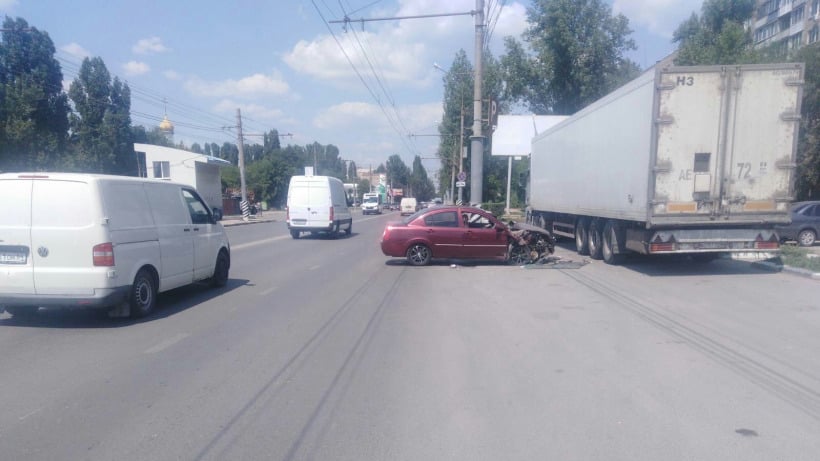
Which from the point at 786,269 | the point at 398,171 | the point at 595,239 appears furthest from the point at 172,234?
the point at 398,171

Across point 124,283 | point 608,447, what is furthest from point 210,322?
point 608,447

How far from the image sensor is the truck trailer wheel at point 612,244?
13.1 meters

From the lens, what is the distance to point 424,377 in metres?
5.50

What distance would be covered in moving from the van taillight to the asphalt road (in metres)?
0.91

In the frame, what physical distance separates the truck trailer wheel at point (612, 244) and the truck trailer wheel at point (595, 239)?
146 millimetres

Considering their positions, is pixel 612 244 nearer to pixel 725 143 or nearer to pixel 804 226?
pixel 725 143

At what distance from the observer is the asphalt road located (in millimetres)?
4051

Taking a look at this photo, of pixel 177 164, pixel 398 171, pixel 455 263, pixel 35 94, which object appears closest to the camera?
pixel 455 263

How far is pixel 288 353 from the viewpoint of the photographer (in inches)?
248

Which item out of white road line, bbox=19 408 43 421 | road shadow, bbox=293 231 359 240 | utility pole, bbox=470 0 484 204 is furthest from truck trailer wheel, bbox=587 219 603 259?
white road line, bbox=19 408 43 421

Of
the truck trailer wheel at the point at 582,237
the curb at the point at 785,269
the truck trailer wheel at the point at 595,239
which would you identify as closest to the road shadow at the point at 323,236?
the truck trailer wheel at the point at 582,237

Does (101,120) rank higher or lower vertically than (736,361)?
higher

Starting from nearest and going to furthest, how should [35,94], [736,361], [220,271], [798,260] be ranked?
[736,361] < [220,271] < [798,260] < [35,94]

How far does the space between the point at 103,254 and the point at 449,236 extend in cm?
822
